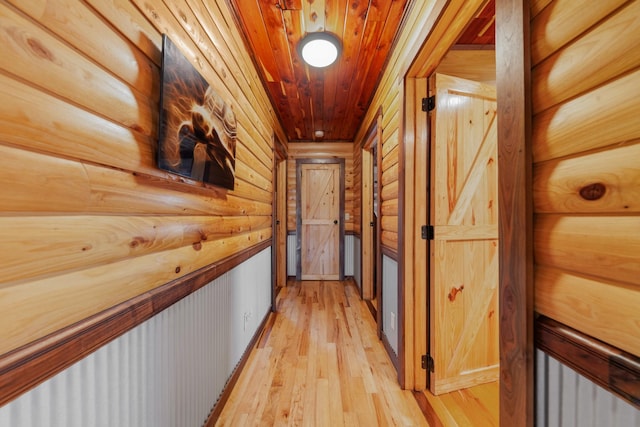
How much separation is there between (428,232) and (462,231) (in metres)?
0.22

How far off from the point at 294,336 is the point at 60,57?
2395mm

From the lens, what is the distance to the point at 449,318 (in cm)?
163

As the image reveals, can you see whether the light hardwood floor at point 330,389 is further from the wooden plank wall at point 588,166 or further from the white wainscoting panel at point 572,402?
the wooden plank wall at point 588,166

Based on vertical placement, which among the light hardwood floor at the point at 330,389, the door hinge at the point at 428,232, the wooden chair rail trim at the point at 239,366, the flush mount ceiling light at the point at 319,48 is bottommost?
the light hardwood floor at the point at 330,389

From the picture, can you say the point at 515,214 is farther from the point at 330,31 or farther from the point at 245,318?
the point at 245,318

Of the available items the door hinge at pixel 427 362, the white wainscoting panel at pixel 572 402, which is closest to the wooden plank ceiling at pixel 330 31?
the white wainscoting panel at pixel 572 402

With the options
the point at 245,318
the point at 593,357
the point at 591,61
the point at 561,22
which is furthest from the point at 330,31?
the point at 245,318

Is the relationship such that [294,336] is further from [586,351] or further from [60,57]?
[60,57]

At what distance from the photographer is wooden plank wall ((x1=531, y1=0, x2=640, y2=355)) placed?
0.51 meters

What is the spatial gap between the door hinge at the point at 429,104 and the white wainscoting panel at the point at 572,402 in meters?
1.43

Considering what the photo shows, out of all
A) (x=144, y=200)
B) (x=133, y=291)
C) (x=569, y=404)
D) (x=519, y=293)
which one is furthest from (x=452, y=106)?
(x=133, y=291)

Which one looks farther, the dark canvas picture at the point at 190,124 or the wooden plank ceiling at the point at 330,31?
the wooden plank ceiling at the point at 330,31

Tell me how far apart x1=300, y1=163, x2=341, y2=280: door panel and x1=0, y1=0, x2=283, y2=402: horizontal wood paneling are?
10.5 feet

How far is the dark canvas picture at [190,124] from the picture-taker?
899 mm
